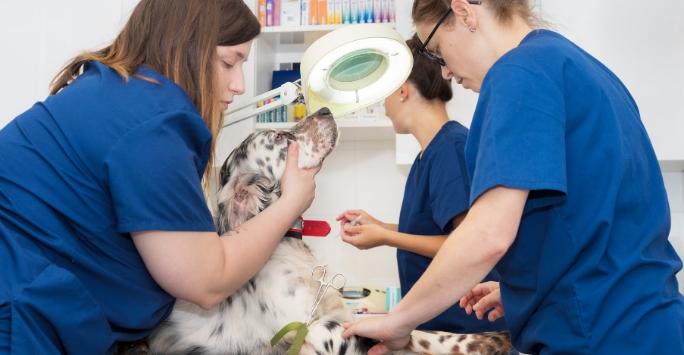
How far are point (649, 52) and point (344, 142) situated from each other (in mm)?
1421

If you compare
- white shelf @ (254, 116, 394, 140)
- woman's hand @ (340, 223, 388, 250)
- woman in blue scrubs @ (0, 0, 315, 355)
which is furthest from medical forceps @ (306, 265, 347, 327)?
white shelf @ (254, 116, 394, 140)

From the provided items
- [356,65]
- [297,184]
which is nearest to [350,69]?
[356,65]

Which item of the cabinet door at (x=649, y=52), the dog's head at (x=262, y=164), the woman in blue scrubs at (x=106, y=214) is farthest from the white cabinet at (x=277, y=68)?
the woman in blue scrubs at (x=106, y=214)

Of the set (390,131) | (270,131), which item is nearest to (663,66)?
(390,131)

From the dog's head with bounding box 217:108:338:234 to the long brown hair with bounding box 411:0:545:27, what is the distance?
41 centimetres

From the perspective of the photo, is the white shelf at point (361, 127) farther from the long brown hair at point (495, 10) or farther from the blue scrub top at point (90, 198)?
the blue scrub top at point (90, 198)

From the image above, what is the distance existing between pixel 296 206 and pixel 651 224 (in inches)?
27.8

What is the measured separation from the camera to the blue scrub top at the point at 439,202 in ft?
5.68

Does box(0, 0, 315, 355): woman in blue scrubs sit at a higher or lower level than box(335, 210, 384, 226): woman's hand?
higher

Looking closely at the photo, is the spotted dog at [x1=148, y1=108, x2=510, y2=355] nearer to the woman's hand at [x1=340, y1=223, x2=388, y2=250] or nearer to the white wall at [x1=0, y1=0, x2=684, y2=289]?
the woman's hand at [x1=340, y1=223, x2=388, y2=250]

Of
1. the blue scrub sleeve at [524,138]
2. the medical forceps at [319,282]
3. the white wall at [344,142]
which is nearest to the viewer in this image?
the blue scrub sleeve at [524,138]

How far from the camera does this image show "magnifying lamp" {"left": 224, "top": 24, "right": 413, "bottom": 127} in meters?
1.28

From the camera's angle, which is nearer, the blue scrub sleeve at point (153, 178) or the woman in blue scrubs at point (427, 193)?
the blue scrub sleeve at point (153, 178)

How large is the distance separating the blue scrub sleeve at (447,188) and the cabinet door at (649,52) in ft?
3.62
